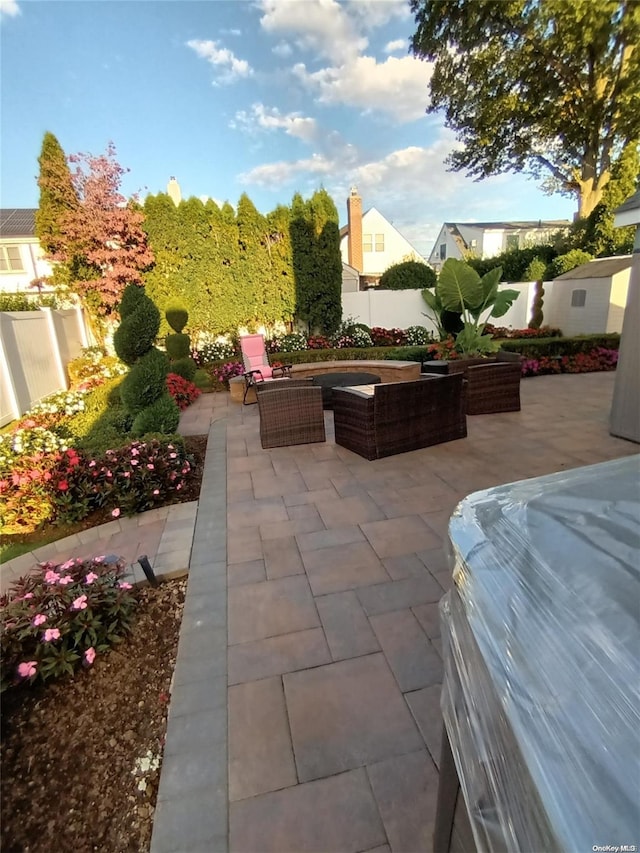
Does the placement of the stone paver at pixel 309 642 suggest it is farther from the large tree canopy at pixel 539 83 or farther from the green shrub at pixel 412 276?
the green shrub at pixel 412 276

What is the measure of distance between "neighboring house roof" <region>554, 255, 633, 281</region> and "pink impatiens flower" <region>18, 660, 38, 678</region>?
1426 cm

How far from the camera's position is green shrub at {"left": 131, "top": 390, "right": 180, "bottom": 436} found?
4.71 metres

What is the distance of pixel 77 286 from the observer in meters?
11.4

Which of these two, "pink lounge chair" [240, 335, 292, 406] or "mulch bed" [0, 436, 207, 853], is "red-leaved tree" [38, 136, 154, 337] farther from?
"mulch bed" [0, 436, 207, 853]

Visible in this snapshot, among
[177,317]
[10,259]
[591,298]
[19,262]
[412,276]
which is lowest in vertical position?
[591,298]

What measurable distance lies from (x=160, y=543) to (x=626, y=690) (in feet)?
10.0

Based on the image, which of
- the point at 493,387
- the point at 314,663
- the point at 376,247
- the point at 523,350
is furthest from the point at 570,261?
the point at 314,663

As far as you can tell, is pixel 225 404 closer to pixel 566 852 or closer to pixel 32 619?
pixel 32 619

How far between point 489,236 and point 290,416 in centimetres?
2840

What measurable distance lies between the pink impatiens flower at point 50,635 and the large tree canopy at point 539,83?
21.0 ft

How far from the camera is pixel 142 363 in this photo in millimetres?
4730

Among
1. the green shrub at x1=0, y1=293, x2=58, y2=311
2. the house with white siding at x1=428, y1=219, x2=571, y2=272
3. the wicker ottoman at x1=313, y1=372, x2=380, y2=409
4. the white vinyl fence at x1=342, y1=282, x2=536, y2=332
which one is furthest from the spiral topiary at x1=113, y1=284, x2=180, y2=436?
the house with white siding at x1=428, y1=219, x2=571, y2=272

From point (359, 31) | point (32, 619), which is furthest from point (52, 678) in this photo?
point (359, 31)

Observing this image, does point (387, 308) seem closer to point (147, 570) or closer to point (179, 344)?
point (179, 344)
